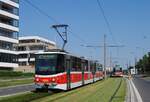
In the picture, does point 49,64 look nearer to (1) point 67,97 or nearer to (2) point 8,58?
(1) point 67,97

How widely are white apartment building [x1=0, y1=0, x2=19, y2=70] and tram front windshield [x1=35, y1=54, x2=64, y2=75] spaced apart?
5926 cm

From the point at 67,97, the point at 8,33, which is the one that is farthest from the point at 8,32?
the point at 67,97

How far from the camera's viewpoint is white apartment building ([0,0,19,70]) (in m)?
90.4

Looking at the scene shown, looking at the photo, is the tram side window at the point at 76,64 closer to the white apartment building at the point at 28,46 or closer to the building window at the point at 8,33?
the building window at the point at 8,33

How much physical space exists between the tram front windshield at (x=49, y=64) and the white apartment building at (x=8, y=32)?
59.3m

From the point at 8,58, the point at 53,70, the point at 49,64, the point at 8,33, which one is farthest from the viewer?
the point at 8,33

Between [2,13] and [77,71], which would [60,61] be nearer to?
[77,71]

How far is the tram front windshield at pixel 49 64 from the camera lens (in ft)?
97.7

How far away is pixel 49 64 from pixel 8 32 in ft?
218

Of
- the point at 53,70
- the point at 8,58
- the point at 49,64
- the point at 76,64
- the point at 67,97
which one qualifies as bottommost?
the point at 67,97

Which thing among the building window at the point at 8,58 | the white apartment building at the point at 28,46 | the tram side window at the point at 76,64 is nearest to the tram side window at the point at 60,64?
the tram side window at the point at 76,64

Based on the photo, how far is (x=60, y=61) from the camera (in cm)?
3022

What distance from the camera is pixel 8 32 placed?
3735 inches

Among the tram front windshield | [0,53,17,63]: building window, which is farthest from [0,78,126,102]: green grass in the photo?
[0,53,17,63]: building window
